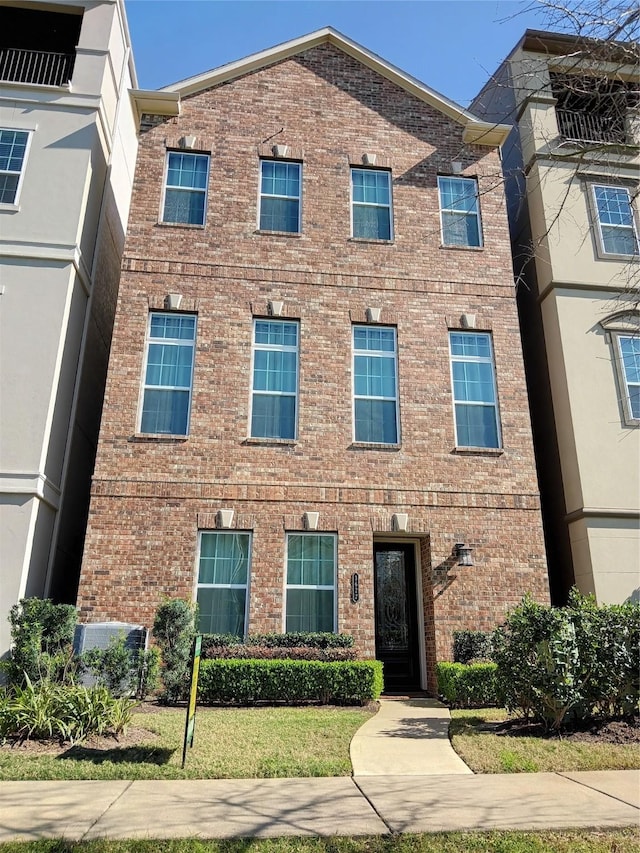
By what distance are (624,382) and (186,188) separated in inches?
365

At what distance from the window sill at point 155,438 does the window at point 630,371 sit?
8.21m

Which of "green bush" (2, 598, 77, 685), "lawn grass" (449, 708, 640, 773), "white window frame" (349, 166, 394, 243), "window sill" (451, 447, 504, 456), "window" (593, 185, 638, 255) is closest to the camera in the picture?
"lawn grass" (449, 708, 640, 773)

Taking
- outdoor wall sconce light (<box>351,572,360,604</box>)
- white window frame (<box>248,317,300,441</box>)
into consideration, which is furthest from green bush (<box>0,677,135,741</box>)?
white window frame (<box>248,317,300,441</box>)

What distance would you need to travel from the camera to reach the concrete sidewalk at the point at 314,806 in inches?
162

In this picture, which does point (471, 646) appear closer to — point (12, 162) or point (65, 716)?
point (65, 716)

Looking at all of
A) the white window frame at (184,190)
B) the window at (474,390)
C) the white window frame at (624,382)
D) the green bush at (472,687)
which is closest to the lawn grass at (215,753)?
the green bush at (472,687)

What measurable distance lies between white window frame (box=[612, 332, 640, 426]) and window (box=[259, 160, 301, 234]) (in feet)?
21.8

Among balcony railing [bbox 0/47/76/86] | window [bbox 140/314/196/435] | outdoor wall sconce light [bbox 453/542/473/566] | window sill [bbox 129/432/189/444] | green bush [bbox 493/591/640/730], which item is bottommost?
green bush [bbox 493/591/640/730]

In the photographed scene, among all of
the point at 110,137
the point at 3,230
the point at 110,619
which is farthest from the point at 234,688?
the point at 110,137

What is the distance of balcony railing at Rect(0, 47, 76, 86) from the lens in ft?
41.0

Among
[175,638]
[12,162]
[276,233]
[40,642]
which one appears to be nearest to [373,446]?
[276,233]

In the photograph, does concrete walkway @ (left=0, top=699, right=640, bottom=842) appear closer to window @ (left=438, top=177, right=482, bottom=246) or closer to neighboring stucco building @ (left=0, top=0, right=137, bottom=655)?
neighboring stucco building @ (left=0, top=0, right=137, bottom=655)

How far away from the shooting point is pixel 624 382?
39.0 ft

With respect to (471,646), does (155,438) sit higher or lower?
higher
